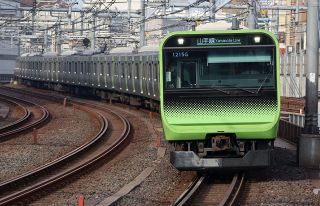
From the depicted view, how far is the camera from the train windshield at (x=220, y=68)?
11945 mm

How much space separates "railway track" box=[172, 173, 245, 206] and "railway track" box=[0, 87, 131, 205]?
252 centimetres

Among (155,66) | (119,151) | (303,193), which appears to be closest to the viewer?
(303,193)

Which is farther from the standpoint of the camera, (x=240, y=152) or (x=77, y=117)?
(x=77, y=117)

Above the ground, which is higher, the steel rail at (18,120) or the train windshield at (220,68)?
the train windshield at (220,68)

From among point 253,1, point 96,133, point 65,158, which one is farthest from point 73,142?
point 253,1

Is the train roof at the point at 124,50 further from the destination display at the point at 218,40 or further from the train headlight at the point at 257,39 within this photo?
the train headlight at the point at 257,39

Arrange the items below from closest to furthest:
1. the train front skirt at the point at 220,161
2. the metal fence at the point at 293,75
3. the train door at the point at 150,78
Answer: the train front skirt at the point at 220,161
the train door at the point at 150,78
the metal fence at the point at 293,75

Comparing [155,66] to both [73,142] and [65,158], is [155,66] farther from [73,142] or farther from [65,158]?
[65,158]

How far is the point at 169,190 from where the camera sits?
459 inches

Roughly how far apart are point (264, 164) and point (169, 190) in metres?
1.78

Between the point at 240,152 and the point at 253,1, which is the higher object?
the point at 253,1

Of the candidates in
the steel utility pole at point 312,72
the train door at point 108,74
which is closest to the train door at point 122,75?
the train door at point 108,74

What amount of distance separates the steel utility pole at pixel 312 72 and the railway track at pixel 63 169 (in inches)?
193

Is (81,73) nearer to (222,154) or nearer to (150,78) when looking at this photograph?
(150,78)
